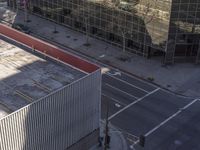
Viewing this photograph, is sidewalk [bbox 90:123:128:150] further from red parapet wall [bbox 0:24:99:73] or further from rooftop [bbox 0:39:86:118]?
red parapet wall [bbox 0:24:99:73]

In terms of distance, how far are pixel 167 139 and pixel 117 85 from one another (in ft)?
44.4

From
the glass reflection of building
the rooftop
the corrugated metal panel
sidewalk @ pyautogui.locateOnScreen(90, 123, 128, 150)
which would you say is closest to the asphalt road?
sidewalk @ pyautogui.locateOnScreen(90, 123, 128, 150)

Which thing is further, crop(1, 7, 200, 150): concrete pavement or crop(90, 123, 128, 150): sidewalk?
crop(1, 7, 200, 150): concrete pavement

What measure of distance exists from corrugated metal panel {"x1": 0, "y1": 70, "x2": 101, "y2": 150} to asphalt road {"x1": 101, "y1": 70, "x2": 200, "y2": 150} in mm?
7047

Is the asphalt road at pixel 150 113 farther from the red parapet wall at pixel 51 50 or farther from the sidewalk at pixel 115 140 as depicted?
the red parapet wall at pixel 51 50

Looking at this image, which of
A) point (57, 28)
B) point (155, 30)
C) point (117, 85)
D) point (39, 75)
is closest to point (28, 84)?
point (39, 75)

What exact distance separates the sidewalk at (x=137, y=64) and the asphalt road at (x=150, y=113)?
6.92 feet

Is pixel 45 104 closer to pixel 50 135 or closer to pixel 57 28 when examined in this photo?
pixel 50 135

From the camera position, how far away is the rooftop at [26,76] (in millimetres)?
40688

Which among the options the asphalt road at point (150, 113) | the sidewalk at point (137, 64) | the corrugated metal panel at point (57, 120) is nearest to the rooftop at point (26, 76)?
the corrugated metal panel at point (57, 120)

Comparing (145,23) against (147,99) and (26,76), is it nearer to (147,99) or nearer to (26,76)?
(147,99)

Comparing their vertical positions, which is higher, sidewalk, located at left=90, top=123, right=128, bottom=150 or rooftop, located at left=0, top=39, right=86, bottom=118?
rooftop, located at left=0, top=39, right=86, bottom=118

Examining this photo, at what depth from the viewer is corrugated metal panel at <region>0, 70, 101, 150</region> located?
36938mm

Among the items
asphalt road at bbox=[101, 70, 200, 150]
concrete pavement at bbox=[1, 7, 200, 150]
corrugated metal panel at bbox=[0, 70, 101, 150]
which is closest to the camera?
corrugated metal panel at bbox=[0, 70, 101, 150]
